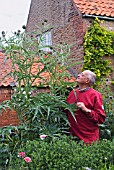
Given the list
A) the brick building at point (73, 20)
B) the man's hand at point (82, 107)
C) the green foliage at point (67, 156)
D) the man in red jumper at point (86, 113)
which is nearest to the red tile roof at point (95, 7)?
the brick building at point (73, 20)

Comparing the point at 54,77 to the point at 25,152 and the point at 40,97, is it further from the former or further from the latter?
the point at 25,152

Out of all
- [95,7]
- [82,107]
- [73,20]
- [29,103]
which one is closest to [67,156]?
[82,107]

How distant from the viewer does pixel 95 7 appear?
12156 millimetres

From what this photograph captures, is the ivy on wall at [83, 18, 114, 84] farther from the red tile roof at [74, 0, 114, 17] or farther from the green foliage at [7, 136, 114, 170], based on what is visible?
the green foliage at [7, 136, 114, 170]

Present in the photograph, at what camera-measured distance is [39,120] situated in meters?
5.57

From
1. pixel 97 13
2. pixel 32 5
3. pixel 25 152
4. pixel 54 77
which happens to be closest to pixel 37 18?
pixel 32 5

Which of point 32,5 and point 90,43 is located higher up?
point 32,5

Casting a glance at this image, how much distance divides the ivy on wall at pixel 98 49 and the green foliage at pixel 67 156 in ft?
23.7

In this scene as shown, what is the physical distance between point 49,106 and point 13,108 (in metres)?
0.60

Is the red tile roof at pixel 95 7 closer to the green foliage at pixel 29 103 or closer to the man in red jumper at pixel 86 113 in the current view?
the green foliage at pixel 29 103

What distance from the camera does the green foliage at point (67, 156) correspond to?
4.02 metres

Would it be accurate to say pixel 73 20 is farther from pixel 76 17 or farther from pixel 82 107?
pixel 82 107

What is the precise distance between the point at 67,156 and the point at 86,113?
1.21 meters

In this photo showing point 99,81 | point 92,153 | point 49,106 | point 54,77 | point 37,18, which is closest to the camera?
point 92,153
